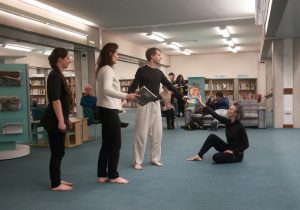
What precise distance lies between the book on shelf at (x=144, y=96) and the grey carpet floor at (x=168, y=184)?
0.94 metres

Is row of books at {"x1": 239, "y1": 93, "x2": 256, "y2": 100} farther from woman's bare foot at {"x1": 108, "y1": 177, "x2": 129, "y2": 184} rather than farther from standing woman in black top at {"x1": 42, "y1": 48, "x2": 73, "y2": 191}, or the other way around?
standing woman in black top at {"x1": 42, "y1": 48, "x2": 73, "y2": 191}

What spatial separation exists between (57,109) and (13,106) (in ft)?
8.27

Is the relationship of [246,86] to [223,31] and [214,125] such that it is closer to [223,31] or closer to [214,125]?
[223,31]

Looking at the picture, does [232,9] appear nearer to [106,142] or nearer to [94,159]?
[94,159]

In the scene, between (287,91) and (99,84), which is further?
(287,91)

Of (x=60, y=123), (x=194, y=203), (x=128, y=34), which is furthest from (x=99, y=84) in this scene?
(x=128, y=34)

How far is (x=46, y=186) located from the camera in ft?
12.5

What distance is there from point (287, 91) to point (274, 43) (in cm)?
137

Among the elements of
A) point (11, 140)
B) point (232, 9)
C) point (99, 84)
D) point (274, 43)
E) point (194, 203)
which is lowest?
point (194, 203)

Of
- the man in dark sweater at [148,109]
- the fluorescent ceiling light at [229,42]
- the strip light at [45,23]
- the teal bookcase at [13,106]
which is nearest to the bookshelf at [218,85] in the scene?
the fluorescent ceiling light at [229,42]

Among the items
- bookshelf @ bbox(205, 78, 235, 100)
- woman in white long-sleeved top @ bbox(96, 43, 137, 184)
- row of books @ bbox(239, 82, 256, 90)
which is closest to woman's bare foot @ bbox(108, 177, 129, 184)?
woman in white long-sleeved top @ bbox(96, 43, 137, 184)

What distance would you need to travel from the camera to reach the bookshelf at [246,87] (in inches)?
646

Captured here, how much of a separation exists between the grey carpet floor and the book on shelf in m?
0.94

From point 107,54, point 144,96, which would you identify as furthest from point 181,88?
point 107,54
